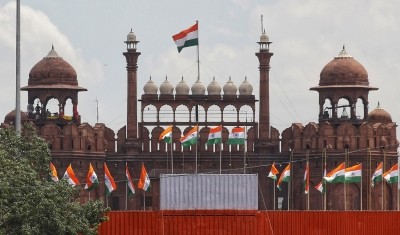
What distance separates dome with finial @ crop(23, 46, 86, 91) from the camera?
13712 cm

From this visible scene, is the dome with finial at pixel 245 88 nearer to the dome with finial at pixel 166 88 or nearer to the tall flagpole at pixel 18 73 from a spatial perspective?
the dome with finial at pixel 166 88

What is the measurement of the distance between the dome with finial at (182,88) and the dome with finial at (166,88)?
37 cm

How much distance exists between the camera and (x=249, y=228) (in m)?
89.2

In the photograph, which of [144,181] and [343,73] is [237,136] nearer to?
[144,181]

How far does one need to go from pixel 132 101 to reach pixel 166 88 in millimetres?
2215

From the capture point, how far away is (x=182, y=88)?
137500 mm

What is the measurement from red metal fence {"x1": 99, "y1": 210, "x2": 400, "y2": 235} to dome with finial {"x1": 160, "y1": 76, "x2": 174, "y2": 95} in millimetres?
40660

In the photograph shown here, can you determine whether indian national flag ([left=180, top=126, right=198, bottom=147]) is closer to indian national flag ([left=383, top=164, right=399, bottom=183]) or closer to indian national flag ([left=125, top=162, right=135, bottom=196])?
indian national flag ([left=125, top=162, right=135, bottom=196])

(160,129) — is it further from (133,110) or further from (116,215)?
(116,215)

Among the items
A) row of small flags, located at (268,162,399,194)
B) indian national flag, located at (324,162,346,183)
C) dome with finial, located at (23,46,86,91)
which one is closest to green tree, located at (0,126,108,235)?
indian national flag, located at (324,162,346,183)

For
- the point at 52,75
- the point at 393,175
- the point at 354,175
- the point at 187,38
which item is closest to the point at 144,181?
the point at 354,175

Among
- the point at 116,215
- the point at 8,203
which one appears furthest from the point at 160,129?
the point at 8,203

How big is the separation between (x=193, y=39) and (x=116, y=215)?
43454 mm

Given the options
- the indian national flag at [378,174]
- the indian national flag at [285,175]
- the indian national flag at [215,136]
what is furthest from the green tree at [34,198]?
the indian national flag at [285,175]
